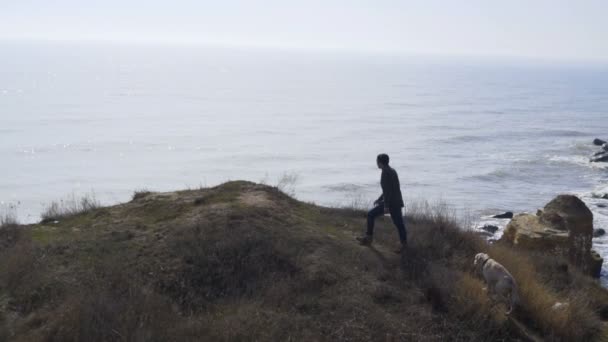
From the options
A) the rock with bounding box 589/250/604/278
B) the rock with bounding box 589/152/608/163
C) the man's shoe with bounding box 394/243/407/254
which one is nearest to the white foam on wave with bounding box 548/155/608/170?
the rock with bounding box 589/152/608/163

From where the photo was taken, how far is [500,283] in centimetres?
880

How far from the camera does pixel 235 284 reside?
8.71 m

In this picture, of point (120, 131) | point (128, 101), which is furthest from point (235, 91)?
point (120, 131)

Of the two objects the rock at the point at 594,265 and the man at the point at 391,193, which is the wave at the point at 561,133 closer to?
the rock at the point at 594,265

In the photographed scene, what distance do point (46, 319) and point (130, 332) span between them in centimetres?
133

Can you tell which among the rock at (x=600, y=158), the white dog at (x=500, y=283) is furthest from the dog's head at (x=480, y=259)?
the rock at (x=600, y=158)

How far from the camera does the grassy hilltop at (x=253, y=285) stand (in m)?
7.56

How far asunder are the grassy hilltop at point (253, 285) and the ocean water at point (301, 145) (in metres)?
10.8

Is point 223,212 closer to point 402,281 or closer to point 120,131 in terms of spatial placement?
point 402,281

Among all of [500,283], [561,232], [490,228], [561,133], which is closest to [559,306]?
[500,283]

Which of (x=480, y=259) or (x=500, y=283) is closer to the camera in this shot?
(x=500, y=283)

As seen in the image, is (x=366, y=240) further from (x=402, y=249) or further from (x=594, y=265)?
(x=594, y=265)

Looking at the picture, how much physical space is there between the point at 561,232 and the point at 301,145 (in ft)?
131

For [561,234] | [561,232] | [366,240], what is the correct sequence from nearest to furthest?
[366,240], [561,234], [561,232]
